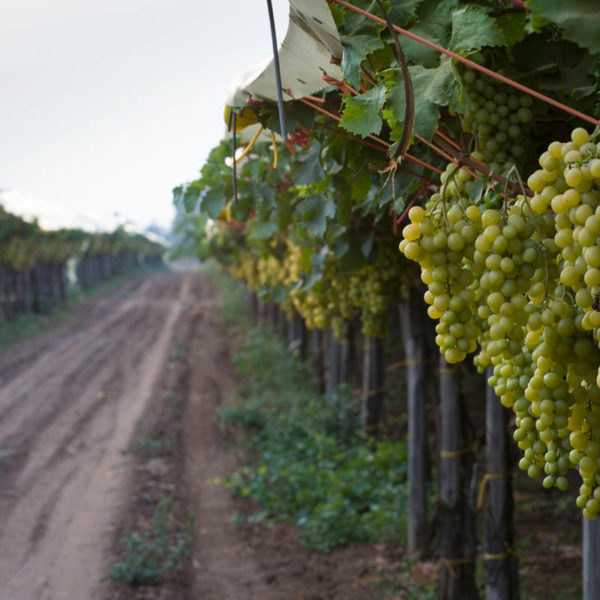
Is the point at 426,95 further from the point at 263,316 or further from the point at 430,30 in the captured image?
the point at 263,316

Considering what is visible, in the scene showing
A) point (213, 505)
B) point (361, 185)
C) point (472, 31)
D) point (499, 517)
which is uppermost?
point (472, 31)

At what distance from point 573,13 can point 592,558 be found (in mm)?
2218

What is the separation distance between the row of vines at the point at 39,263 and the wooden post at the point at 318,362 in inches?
545

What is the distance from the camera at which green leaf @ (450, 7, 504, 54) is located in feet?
4.77

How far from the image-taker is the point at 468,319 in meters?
1.42

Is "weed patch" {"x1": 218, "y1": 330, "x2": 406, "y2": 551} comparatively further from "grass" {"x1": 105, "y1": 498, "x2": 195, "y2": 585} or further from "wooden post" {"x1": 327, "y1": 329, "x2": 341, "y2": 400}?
"grass" {"x1": 105, "y1": 498, "x2": 195, "y2": 585}

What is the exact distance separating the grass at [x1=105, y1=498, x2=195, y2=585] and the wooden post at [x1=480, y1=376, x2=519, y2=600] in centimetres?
331

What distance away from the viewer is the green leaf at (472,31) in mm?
1454

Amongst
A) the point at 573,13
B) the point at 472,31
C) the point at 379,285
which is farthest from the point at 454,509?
the point at 573,13

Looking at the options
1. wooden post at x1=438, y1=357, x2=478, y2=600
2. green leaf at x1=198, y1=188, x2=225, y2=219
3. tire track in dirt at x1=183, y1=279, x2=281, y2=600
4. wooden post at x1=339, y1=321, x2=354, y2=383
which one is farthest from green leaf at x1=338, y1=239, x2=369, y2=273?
wooden post at x1=339, y1=321, x2=354, y2=383

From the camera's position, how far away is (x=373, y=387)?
28.3 feet

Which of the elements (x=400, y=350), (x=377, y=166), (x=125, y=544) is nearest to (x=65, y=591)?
(x=125, y=544)

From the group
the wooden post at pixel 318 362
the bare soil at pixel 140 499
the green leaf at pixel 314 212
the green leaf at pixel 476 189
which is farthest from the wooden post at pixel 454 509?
the wooden post at pixel 318 362

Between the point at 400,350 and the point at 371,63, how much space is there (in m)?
10.6
